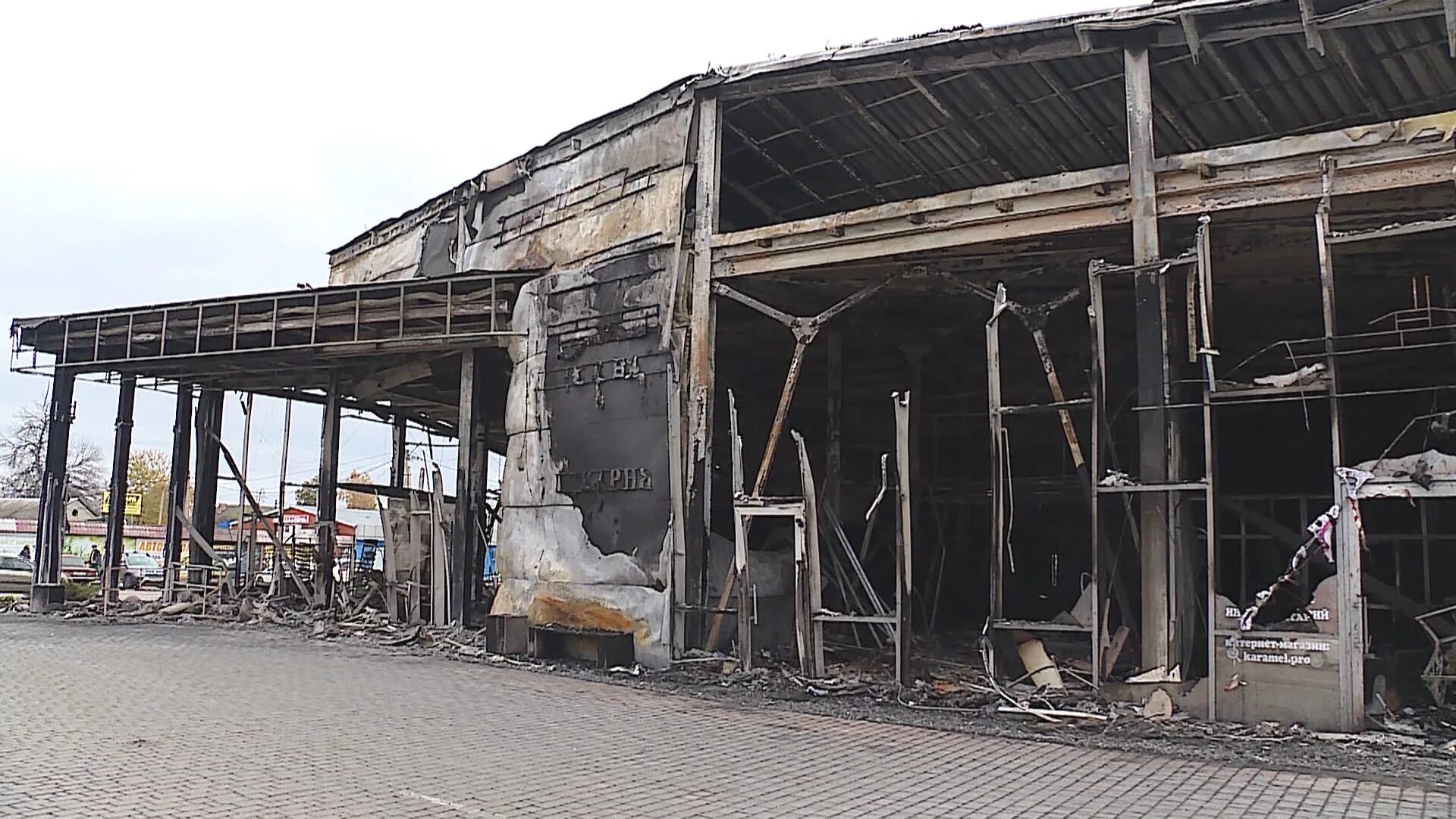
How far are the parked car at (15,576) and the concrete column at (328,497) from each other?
7.61m

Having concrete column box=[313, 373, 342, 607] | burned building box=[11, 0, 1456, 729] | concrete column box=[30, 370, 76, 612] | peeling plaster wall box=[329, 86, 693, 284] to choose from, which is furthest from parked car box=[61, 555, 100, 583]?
peeling plaster wall box=[329, 86, 693, 284]

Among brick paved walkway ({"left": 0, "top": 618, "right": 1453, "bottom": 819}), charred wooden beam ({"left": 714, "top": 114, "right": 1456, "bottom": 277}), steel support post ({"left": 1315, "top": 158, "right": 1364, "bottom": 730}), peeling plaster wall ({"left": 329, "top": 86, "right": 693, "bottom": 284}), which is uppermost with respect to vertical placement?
peeling plaster wall ({"left": 329, "top": 86, "right": 693, "bottom": 284})

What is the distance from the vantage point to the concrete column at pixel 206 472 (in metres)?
24.0

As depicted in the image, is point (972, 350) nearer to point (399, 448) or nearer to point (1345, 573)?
point (1345, 573)

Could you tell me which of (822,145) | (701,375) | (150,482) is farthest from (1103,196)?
(150,482)

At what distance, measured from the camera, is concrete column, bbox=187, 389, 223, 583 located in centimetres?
2405

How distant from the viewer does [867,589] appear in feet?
49.3

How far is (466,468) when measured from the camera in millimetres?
19047

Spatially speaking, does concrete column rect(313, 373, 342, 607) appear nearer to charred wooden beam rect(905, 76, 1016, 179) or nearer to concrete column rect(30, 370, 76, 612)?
concrete column rect(30, 370, 76, 612)

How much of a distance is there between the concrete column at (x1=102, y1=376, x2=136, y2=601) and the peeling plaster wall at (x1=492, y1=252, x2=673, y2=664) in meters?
10.3

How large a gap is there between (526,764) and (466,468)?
35.5 feet

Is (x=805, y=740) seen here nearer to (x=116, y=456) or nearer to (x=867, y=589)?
(x=867, y=589)

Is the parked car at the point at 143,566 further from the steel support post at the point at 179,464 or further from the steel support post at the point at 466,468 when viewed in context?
the steel support post at the point at 466,468

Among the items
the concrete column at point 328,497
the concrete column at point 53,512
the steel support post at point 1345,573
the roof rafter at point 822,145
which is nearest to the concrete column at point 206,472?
the concrete column at point 53,512
